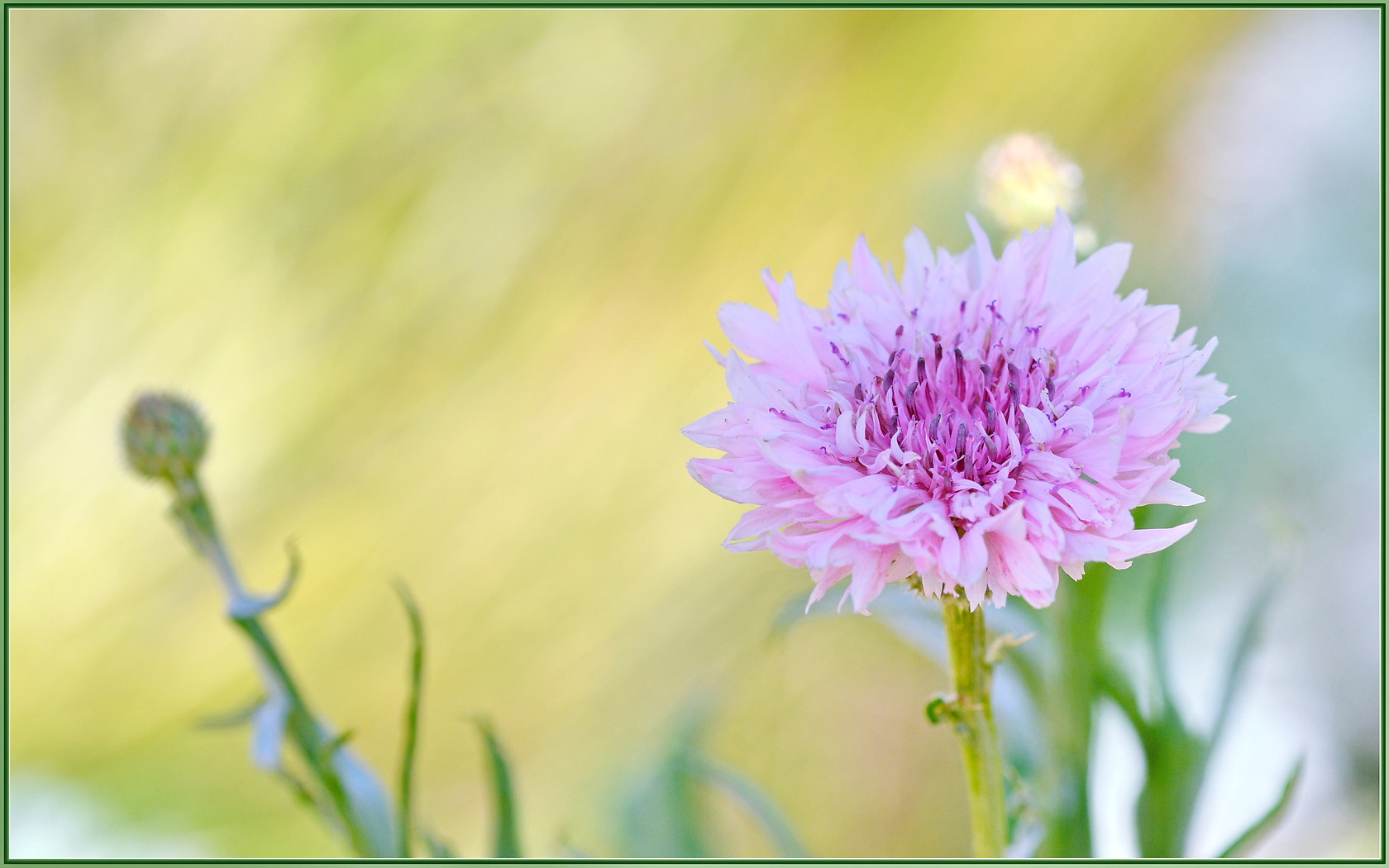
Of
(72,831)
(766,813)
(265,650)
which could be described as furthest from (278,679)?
(72,831)

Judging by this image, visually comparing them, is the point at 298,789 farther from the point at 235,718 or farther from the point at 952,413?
the point at 952,413

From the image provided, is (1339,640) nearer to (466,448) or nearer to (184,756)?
(466,448)

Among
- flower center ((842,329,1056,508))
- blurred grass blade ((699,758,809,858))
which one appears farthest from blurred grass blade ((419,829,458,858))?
flower center ((842,329,1056,508))

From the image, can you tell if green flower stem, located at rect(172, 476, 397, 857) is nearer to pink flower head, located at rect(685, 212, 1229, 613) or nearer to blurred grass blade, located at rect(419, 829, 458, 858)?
blurred grass blade, located at rect(419, 829, 458, 858)

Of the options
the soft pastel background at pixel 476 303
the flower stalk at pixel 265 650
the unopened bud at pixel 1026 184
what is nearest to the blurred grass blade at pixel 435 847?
the flower stalk at pixel 265 650

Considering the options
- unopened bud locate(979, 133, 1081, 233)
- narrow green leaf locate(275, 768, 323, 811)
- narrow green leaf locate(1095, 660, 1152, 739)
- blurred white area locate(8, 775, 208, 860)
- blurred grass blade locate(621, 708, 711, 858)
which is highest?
unopened bud locate(979, 133, 1081, 233)
